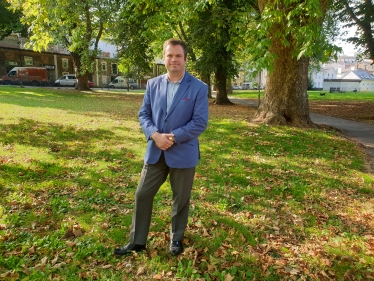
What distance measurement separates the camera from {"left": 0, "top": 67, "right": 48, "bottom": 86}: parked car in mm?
41812

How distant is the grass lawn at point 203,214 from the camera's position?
335 centimetres

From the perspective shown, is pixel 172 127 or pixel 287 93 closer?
pixel 172 127

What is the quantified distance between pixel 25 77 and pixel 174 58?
1808 inches

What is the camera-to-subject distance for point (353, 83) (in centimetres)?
10275

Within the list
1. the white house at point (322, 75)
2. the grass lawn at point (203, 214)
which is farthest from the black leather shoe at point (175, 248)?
the white house at point (322, 75)

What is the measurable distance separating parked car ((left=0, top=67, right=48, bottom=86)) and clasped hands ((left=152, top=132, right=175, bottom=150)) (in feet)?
147

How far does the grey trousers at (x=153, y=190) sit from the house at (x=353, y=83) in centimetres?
10279

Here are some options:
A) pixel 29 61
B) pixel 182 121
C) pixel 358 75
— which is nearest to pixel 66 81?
pixel 29 61

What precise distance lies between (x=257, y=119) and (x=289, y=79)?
1897mm

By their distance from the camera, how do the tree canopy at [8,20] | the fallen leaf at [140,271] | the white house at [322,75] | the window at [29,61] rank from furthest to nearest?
the white house at [322,75] → the window at [29,61] → the tree canopy at [8,20] → the fallen leaf at [140,271]

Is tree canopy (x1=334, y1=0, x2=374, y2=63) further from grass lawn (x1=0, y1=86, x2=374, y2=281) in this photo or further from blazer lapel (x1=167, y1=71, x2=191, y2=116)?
blazer lapel (x1=167, y1=71, x2=191, y2=116)

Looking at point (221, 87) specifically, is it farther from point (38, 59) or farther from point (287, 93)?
point (38, 59)

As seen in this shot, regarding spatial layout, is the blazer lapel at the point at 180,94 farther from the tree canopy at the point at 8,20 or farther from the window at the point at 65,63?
the window at the point at 65,63

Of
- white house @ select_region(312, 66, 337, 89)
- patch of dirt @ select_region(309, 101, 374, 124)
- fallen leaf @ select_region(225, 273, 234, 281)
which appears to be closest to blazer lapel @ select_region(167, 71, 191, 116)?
fallen leaf @ select_region(225, 273, 234, 281)
